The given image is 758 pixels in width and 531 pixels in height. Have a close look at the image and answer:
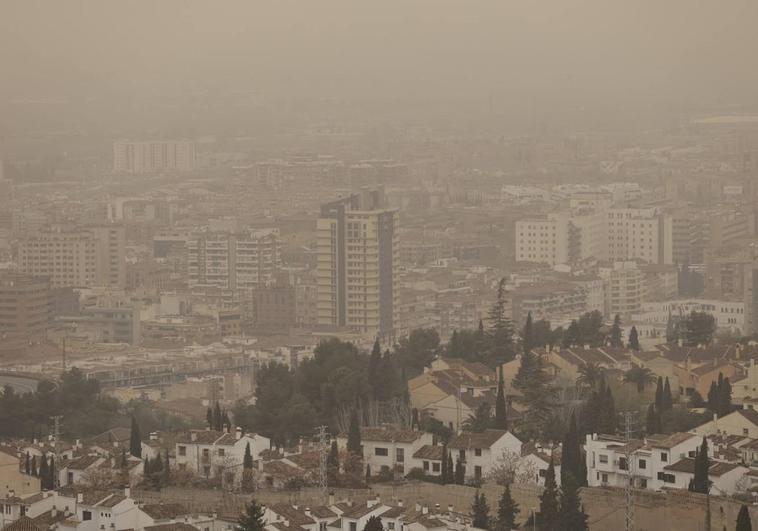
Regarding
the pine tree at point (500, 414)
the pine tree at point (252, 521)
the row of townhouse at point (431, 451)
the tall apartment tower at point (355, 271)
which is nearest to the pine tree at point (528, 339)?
the pine tree at point (500, 414)

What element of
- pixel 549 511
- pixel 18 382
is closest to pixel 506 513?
pixel 549 511

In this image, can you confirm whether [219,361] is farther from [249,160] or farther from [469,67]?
[469,67]

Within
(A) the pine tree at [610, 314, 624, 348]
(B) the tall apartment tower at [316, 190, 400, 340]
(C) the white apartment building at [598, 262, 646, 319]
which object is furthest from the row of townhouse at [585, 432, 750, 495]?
(C) the white apartment building at [598, 262, 646, 319]

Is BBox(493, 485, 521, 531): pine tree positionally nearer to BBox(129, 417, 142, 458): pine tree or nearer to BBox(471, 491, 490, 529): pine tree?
BBox(471, 491, 490, 529): pine tree

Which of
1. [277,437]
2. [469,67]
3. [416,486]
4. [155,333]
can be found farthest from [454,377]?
[469,67]

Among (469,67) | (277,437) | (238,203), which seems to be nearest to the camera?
(277,437)

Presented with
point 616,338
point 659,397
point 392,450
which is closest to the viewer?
point 392,450

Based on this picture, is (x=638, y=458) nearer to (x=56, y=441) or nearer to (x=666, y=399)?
(x=666, y=399)
